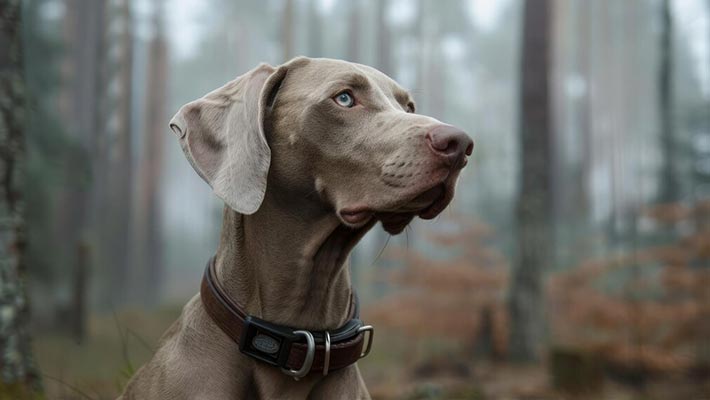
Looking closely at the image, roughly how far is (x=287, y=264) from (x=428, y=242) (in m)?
17.3

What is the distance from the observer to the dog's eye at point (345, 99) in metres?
2.75

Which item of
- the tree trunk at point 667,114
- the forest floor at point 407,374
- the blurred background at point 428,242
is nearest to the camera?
the forest floor at point 407,374

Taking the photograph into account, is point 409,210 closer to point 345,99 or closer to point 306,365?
point 345,99

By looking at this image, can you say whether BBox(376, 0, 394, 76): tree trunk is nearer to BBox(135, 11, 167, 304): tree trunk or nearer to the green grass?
BBox(135, 11, 167, 304): tree trunk

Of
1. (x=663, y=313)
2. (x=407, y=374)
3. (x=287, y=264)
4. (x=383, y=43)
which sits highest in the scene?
(x=287, y=264)

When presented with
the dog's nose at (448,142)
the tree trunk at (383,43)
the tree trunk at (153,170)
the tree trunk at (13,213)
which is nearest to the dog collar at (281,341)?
the dog's nose at (448,142)

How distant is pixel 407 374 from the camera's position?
36.3ft

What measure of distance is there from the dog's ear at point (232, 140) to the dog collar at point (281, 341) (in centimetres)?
39

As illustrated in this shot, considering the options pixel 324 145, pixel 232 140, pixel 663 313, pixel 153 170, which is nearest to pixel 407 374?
pixel 663 313

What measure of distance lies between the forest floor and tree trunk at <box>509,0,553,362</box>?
0.57m

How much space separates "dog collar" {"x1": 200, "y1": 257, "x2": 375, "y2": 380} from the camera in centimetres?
256

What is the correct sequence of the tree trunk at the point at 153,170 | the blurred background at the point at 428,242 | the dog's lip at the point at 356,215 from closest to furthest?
the dog's lip at the point at 356,215 < the blurred background at the point at 428,242 < the tree trunk at the point at 153,170

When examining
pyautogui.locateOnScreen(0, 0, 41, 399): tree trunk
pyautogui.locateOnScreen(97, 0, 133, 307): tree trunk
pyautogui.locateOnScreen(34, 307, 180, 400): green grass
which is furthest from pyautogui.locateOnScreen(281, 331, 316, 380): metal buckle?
pyautogui.locateOnScreen(97, 0, 133, 307): tree trunk

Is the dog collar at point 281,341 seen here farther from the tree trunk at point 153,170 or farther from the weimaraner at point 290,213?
the tree trunk at point 153,170
